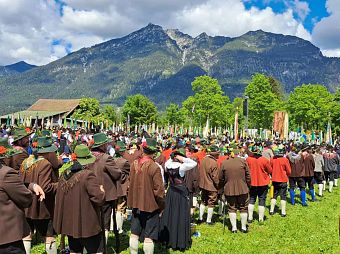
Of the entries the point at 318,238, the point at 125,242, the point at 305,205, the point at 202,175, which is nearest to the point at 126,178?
the point at 125,242

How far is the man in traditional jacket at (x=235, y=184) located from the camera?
9.26 m

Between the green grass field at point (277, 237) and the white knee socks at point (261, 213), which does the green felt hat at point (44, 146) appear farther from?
the white knee socks at point (261, 213)

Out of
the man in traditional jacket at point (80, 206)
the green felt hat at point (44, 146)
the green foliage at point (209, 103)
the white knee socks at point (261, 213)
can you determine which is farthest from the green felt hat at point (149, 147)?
the green foliage at point (209, 103)

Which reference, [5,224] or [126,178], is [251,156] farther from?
[5,224]

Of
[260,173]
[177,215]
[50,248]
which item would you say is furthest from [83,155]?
[260,173]

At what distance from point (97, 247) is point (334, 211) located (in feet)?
33.5

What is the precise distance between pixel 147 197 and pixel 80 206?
57.5 inches

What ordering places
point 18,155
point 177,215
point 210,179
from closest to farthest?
point 18,155
point 177,215
point 210,179

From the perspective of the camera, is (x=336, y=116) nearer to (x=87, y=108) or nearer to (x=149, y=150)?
(x=87, y=108)

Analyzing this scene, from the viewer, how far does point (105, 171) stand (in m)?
7.03

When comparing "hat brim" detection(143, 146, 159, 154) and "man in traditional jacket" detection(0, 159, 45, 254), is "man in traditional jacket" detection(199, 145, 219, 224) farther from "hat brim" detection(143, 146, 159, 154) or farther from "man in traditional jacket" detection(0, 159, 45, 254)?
"man in traditional jacket" detection(0, 159, 45, 254)

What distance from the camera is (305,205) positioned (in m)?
13.5

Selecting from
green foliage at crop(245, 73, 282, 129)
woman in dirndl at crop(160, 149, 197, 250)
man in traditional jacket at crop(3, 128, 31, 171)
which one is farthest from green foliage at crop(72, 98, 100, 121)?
Answer: woman in dirndl at crop(160, 149, 197, 250)

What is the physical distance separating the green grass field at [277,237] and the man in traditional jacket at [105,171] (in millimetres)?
1253
